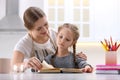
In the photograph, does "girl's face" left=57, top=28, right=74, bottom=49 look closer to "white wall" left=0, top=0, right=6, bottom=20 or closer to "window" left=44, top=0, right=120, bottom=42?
"window" left=44, top=0, right=120, bottom=42

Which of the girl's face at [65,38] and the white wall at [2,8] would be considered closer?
the girl's face at [65,38]

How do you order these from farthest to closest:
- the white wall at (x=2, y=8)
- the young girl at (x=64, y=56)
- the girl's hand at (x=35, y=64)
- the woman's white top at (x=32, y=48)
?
the white wall at (x=2, y=8) → the woman's white top at (x=32, y=48) → the young girl at (x=64, y=56) → the girl's hand at (x=35, y=64)

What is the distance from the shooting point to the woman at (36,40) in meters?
2.38

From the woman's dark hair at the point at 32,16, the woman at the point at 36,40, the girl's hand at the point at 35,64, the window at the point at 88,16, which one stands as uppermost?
the window at the point at 88,16

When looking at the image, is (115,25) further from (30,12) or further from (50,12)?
(30,12)

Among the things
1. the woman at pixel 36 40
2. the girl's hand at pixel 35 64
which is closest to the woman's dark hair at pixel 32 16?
the woman at pixel 36 40

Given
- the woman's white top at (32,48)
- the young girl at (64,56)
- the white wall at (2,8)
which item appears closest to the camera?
the young girl at (64,56)

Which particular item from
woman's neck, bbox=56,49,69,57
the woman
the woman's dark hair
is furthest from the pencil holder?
the woman's dark hair

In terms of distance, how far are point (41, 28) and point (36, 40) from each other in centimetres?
14

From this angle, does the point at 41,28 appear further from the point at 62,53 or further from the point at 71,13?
the point at 71,13

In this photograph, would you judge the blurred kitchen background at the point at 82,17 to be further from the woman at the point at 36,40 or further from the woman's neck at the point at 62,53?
the woman's neck at the point at 62,53

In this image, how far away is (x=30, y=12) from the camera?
2.48m

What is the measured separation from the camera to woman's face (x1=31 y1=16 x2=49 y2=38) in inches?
93.3

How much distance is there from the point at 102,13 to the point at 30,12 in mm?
1681
